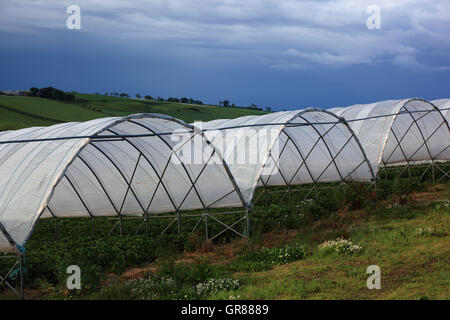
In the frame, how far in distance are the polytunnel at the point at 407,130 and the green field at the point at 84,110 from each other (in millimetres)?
42827

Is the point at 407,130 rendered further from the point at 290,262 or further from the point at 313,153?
the point at 290,262

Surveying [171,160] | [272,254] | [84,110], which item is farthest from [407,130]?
[84,110]

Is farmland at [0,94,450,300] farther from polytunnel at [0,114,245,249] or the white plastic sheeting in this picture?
the white plastic sheeting

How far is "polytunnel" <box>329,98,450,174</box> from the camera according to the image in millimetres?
28359

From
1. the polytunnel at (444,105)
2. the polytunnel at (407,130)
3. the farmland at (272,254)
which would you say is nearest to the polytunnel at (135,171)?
the farmland at (272,254)

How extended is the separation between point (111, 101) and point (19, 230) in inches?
3150

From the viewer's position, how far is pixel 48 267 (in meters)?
13.5

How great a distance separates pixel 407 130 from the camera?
3028 cm

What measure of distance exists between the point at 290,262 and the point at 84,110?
65.8 m

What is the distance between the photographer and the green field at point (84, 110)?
63.5m

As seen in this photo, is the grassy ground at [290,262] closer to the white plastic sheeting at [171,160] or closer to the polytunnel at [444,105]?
the white plastic sheeting at [171,160]

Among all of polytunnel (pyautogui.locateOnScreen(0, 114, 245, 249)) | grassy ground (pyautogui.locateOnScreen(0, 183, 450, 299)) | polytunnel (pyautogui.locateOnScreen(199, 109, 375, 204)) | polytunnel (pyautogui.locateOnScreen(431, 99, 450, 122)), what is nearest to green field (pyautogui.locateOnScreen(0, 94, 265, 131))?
polytunnel (pyautogui.locateOnScreen(0, 114, 245, 249))
